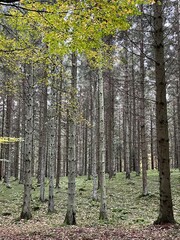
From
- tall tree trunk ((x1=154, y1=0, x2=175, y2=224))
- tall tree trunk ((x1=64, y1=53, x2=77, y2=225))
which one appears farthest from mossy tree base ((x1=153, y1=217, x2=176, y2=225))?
tall tree trunk ((x1=64, y1=53, x2=77, y2=225))

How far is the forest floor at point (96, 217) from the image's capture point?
7.17m

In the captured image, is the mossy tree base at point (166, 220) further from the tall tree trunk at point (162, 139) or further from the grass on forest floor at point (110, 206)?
the grass on forest floor at point (110, 206)

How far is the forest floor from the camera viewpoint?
7.17 m

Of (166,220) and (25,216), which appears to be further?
(25,216)

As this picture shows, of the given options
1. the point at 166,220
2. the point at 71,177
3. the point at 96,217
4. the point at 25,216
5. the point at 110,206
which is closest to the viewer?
the point at 166,220

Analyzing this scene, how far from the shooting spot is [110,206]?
14.2m

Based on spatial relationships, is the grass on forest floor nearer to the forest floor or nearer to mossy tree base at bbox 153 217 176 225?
the forest floor

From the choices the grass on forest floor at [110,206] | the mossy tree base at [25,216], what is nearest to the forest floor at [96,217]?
the grass on forest floor at [110,206]

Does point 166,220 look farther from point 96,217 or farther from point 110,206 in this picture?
point 110,206

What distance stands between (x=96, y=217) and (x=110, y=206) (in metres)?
2.59

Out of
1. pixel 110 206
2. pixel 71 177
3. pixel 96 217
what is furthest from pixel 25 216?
pixel 110 206

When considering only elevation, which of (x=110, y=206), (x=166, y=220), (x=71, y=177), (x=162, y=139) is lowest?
(x=110, y=206)

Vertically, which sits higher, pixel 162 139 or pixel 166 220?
pixel 162 139

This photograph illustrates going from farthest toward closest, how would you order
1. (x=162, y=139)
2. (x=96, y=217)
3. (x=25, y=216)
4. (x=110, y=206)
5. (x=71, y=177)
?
(x=110, y=206), (x=96, y=217), (x=25, y=216), (x=71, y=177), (x=162, y=139)
